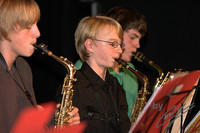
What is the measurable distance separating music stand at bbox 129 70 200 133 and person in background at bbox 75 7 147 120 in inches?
45.6

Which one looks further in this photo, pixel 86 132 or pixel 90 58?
pixel 90 58

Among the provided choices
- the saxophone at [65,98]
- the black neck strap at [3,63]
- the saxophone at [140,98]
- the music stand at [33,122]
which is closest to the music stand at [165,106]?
the music stand at [33,122]

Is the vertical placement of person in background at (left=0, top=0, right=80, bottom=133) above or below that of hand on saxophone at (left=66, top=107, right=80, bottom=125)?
above

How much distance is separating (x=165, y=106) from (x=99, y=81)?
0.91 meters

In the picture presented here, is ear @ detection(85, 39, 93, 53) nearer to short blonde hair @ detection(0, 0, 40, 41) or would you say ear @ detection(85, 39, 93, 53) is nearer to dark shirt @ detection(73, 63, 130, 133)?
dark shirt @ detection(73, 63, 130, 133)

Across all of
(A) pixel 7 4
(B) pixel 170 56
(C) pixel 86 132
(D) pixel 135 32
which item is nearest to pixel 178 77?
(C) pixel 86 132

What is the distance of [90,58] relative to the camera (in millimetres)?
2549

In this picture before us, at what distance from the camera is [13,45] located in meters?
1.96

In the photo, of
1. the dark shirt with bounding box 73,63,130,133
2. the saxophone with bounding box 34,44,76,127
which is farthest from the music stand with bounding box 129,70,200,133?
the saxophone with bounding box 34,44,76,127

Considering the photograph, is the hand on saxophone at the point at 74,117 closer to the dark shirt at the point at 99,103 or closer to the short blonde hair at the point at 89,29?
the dark shirt at the point at 99,103

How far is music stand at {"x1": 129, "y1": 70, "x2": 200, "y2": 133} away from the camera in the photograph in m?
1.50

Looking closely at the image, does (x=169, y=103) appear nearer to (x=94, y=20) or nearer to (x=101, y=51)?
(x=101, y=51)

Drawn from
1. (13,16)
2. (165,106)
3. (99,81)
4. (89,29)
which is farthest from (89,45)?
(165,106)

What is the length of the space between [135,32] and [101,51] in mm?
811
